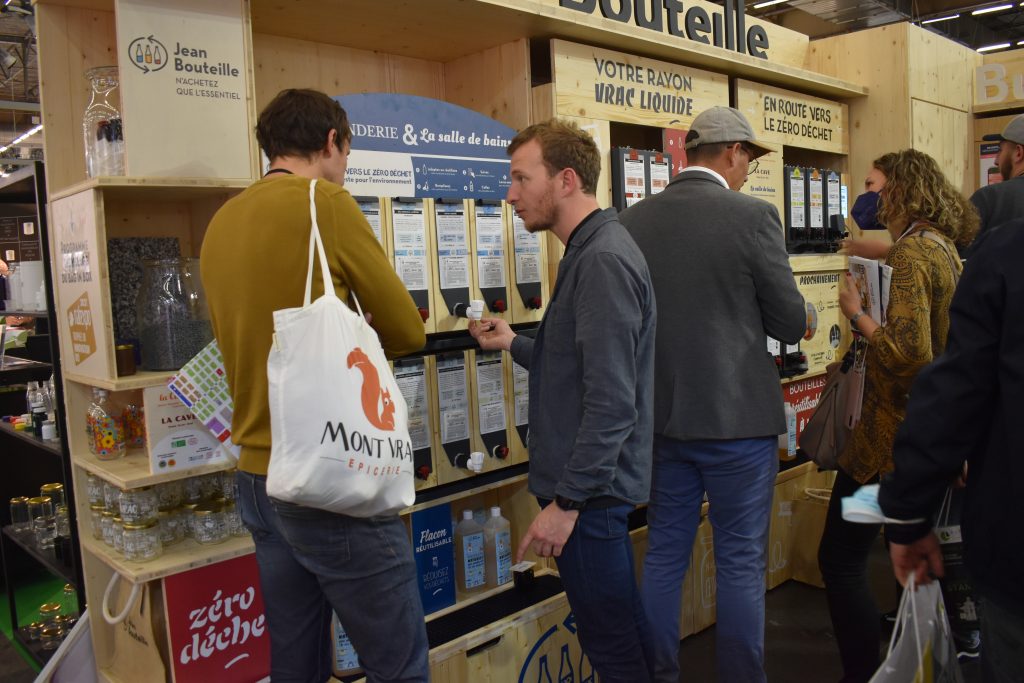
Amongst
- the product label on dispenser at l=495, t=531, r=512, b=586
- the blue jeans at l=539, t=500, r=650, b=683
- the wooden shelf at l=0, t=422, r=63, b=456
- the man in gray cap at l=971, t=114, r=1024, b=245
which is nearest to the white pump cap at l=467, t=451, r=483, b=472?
the product label on dispenser at l=495, t=531, r=512, b=586

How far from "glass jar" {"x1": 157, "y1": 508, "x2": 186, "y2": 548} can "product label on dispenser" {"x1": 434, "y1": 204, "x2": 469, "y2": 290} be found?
3.16 feet

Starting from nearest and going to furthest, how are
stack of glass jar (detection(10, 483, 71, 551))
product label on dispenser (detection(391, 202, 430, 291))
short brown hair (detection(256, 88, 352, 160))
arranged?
short brown hair (detection(256, 88, 352, 160)), product label on dispenser (detection(391, 202, 430, 291)), stack of glass jar (detection(10, 483, 71, 551))

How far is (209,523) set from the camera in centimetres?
214

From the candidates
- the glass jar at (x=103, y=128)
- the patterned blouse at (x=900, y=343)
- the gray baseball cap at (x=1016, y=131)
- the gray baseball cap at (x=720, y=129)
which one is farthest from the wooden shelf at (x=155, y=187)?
the gray baseball cap at (x=1016, y=131)

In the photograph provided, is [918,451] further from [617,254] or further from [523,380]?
[523,380]

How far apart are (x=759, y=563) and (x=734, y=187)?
107cm

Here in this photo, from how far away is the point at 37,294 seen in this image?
275 centimetres

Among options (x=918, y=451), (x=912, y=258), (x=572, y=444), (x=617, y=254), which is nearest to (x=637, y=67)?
(x=912, y=258)

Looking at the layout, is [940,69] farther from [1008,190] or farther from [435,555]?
[435,555]

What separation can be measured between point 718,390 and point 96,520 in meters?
1.70

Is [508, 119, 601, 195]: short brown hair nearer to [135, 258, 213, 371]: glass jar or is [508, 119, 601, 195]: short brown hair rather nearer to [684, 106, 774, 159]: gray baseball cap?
[684, 106, 774, 159]: gray baseball cap

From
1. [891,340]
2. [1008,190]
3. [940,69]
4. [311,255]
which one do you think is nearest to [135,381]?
[311,255]

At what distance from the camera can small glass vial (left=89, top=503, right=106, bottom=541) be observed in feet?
7.24

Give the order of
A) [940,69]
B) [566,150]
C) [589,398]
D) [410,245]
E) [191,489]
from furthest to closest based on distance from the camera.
Answer: [940,69], [410,245], [191,489], [566,150], [589,398]
